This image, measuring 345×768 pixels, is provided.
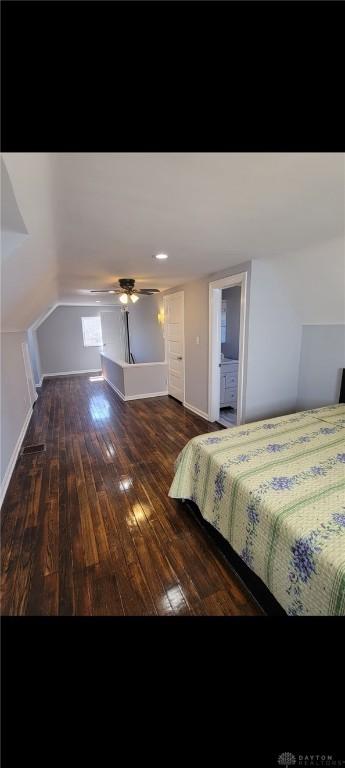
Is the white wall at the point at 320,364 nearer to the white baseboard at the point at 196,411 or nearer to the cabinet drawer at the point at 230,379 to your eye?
the cabinet drawer at the point at 230,379

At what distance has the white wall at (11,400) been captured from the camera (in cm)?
258

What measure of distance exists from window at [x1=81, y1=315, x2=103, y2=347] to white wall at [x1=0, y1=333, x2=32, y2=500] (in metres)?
3.45

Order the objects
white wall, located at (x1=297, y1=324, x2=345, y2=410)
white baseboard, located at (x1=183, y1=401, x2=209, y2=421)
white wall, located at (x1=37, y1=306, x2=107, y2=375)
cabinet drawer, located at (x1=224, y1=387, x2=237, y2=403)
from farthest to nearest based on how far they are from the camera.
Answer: white wall, located at (x1=37, y1=306, x2=107, y2=375) → cabinet drawer, located at (x1=224, y1=387, x2=237, y2=403) → white baseboard, located at (x1=183, y1=401, x2=209, y2=421) → white wall, located at (x1=297, y1=324, x2=345, y2=410)

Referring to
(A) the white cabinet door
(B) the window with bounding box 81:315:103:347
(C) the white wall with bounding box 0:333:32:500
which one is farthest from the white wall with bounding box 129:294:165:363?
(C) the white wall with bounding box 0:333:32:500

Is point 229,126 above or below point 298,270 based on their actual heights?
below

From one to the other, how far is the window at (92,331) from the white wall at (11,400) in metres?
3.45

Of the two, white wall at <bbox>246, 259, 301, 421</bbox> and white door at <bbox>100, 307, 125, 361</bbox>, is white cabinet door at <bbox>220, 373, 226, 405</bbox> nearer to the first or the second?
white wall at <bbox>246, 259, 301, 421</bbox>

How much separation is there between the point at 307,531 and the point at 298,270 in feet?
8.54

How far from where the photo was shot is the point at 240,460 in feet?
5.30

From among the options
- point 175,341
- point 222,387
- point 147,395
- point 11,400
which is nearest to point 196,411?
point 222,387

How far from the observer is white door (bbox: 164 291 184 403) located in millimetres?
4508
